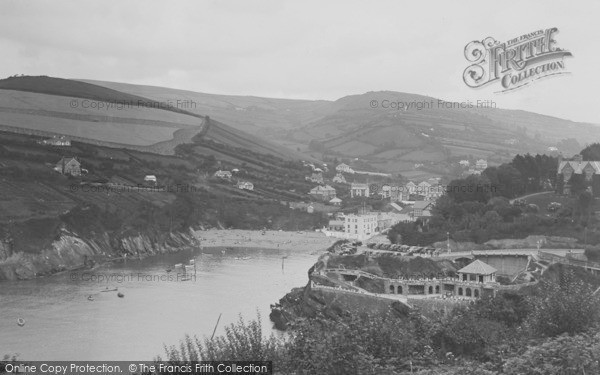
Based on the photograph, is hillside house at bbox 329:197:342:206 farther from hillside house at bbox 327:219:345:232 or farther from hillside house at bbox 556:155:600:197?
hillside house at bbox 556:155:600:197

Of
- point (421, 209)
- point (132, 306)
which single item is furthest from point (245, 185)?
point (132, 306)

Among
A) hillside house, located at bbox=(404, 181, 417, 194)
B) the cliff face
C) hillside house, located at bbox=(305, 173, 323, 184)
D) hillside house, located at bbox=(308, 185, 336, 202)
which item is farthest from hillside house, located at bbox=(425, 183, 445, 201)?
the cliff face

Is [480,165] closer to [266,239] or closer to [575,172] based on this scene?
[266,239]

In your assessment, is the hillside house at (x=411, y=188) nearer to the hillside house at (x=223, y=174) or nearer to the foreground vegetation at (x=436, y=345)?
the hillside house at (x=223, y=174)

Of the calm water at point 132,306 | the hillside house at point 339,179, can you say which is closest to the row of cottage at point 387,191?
the hillside house at point 339,179

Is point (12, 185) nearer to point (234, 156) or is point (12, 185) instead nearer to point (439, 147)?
point (234, 156)

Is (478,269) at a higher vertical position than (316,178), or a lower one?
lower

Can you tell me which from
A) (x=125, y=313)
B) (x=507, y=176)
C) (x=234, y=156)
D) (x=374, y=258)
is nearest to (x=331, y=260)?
(x=374, y=258)
